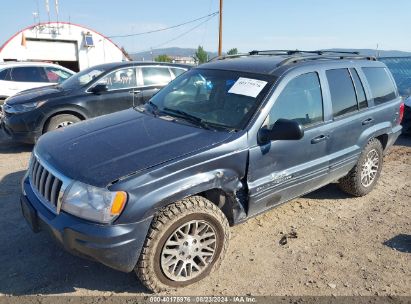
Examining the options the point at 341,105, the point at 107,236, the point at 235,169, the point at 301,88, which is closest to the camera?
the point at 107,236

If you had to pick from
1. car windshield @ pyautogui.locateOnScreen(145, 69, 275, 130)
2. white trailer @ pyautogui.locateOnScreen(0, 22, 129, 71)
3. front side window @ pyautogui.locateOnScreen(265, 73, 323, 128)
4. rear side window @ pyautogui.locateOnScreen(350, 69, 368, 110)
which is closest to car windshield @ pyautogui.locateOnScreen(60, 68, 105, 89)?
car windshield @ pyautogui.locateOnScreen(145, 69, 275, 130)

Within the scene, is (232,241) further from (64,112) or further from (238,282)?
(64,112)

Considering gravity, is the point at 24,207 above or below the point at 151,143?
below

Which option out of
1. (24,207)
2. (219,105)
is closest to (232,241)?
(219,105)

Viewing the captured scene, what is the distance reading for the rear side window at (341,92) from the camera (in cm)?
390

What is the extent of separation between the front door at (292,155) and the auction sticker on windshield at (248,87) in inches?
8.0

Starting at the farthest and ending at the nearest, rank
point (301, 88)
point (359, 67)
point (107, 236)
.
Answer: point (359, 67), point (301, 88), point (107, 236)

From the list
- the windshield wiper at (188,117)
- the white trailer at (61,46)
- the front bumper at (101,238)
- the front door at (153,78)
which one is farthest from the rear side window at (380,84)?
the white trailer at (61,46)

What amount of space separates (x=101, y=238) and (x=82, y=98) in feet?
15.4

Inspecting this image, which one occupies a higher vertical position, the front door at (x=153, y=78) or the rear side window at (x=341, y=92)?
the rear side window at (x=341, y=92)

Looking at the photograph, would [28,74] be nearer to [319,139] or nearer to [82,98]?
[82,98]

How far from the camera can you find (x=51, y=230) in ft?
8.71

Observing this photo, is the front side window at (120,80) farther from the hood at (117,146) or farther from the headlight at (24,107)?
the hood at (117,146)

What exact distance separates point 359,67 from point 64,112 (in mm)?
4956
